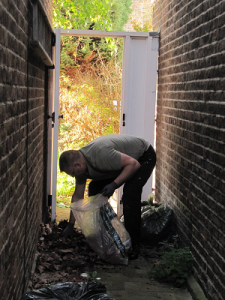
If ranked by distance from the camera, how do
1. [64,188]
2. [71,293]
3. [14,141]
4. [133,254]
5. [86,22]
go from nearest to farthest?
[71,293], [14,141], [133,254], [64,188], [86,22]

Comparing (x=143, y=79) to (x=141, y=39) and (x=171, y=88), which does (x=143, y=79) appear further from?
(x=171, y=88)

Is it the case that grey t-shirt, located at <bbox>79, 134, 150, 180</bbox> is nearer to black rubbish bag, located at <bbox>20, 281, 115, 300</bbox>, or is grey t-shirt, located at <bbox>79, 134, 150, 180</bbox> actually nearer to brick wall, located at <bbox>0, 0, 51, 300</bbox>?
brick wall, located at <bbox>0, 0, 51, 300</bbox>

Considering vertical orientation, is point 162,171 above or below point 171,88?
below

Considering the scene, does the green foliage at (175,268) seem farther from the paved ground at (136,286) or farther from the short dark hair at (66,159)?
the short dark hair at (66,159)

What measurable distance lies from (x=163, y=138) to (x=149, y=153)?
1261mm

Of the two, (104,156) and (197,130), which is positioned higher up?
(197,130)

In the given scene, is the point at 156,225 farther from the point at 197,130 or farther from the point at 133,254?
the point at 197,130

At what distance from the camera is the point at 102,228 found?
4461mm

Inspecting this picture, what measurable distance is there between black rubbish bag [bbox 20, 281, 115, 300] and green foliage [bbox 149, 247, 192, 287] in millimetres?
1646

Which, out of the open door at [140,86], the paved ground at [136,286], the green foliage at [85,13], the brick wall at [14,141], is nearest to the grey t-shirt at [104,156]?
the brick wall at [14,141]

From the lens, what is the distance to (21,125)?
3.18 meters

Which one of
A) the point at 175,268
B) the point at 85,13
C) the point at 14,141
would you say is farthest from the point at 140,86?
the point at 85,13

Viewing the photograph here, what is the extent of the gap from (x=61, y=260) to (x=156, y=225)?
1.38 meters

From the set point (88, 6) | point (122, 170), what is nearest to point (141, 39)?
point (122, 170)
